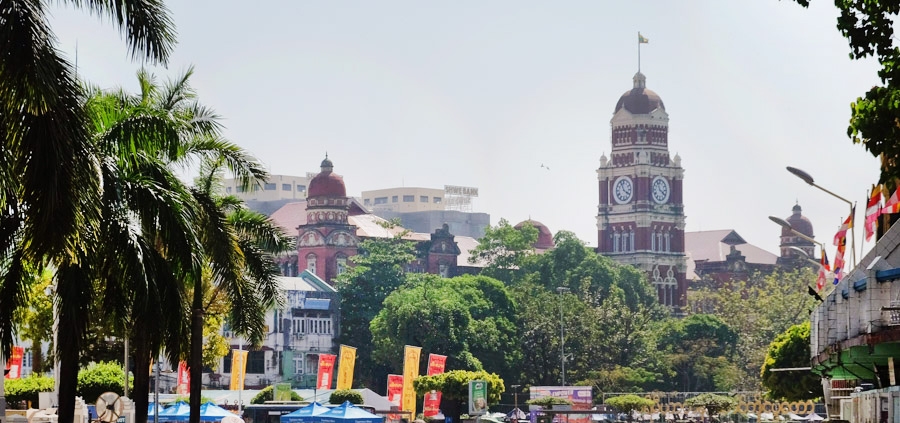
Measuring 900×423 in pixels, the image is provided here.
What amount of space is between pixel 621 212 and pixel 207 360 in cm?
11683

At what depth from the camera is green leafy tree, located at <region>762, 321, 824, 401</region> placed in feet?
202

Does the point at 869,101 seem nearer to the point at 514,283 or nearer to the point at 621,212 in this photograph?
the point at 514,283

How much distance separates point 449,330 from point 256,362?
2371cm

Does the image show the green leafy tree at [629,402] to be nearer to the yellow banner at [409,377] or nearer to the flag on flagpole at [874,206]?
the yellow banner at [409,377]

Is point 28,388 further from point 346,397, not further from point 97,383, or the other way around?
point 346,397

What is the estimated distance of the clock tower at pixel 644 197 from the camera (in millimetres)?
163250

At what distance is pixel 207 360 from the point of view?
52.5 m

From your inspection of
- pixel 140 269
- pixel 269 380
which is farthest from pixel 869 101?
pixel 269 380

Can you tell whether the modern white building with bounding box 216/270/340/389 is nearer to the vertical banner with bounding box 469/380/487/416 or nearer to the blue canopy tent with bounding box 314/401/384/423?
the vertical banner with bounding box 469/380/487/416

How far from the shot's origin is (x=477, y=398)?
234 ft

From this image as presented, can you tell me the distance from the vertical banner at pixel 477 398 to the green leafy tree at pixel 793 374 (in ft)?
41.2

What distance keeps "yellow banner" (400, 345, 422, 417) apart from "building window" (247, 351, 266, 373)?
41.5 m

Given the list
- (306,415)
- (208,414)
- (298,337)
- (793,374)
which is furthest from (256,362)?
(306,415)

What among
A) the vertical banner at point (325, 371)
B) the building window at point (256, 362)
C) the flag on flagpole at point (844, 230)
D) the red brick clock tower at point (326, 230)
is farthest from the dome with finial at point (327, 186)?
the flag on flagpole at point (844, 230)
